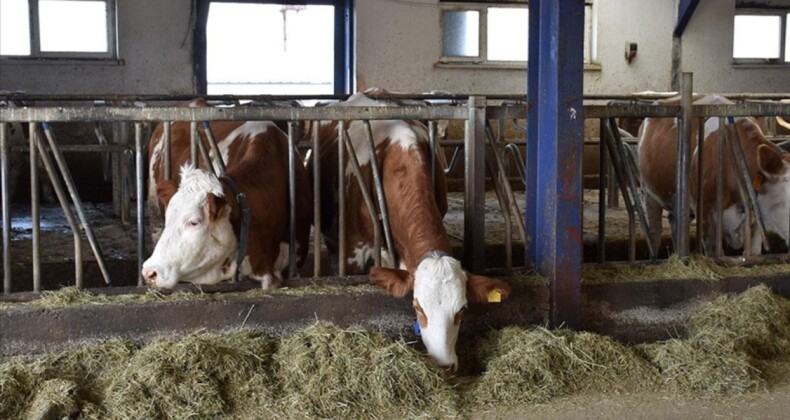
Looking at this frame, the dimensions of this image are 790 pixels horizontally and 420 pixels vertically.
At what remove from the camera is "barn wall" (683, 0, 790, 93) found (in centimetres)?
1405

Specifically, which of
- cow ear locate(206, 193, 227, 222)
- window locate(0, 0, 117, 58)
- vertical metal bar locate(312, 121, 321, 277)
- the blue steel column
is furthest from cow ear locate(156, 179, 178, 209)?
window locate(0, 0, 117, 58)

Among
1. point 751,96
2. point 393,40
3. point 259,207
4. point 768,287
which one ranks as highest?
point 393,40

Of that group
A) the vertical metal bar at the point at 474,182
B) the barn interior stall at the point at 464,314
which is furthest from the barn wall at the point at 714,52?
the vertical metal bar at the point at 474,182

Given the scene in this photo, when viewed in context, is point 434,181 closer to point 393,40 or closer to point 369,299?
point 369,299

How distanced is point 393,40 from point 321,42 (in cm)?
1800

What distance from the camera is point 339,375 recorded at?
15.1 ft

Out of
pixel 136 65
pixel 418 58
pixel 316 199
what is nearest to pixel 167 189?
pixel 316 199

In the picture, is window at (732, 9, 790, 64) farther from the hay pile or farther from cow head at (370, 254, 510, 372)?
cow head at (370, 254, 510, 372)

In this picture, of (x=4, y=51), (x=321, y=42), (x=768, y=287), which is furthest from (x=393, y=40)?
(x=321, y=42)

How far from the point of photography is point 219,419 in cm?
436

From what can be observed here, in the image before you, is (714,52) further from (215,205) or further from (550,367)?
(215,205)

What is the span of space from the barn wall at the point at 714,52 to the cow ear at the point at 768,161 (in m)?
7.54

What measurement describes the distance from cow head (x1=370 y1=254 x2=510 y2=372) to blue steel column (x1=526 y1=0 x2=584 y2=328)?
0.63m

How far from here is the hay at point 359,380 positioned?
4.46 meters
